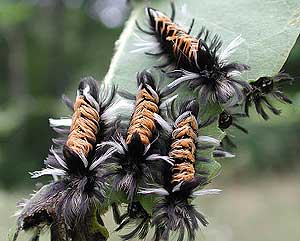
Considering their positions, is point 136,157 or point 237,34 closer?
point 136,157

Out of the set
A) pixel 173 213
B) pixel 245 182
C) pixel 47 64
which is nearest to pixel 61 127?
pixel 173 213

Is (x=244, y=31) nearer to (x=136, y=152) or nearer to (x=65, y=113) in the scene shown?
(x=136, y=152)

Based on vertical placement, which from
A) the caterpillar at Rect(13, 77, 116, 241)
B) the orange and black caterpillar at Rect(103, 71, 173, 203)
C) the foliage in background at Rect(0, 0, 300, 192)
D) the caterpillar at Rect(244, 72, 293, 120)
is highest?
the caterpillar at Rect(244, 72, 293, 120)

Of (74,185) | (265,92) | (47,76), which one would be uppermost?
(265,92)

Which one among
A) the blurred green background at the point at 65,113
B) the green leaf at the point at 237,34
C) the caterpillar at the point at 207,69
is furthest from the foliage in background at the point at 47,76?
the caterpillar at the point at 207,69

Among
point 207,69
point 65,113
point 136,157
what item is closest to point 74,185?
point 136,157

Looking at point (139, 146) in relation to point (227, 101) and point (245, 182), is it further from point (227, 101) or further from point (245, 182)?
point (245, 182)

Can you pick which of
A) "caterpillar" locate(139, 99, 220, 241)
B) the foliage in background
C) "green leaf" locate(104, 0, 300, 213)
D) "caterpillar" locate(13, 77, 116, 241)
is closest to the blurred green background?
the foliage in background

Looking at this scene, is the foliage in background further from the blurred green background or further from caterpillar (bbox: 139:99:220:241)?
caterpillar (bbox: 139:99:220:241)
